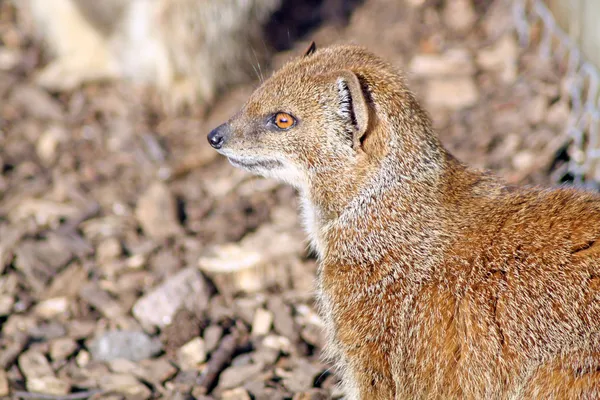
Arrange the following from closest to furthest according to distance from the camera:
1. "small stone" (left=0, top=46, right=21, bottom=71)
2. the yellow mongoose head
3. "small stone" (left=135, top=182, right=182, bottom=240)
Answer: the yellow mongoose head → "small stone" (left=135, top=182, right=182, bottom=240) → "small stone" (left=0, top=46, right=21, bottom=71)

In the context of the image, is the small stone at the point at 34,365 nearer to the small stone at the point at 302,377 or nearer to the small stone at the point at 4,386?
the small stone at the point at 4,386

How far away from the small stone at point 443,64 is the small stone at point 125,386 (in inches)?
124

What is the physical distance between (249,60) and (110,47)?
122 centimetres

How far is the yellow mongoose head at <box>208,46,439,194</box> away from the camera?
3.23 meters

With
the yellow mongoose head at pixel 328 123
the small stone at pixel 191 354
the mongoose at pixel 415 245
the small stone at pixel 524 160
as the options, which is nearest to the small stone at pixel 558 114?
the small stone at pixel 524 160

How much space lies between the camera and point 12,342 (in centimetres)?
396

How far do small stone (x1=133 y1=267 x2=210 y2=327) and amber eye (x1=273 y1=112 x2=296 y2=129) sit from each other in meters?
1.25

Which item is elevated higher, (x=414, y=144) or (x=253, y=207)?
(x=414, y=144)

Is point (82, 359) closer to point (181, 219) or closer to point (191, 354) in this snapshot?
point (191, 354)

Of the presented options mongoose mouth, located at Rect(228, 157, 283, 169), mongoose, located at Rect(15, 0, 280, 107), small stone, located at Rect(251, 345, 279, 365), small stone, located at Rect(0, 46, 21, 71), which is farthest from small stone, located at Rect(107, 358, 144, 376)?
small stone, located at Rect(0, 46, 21, 71)

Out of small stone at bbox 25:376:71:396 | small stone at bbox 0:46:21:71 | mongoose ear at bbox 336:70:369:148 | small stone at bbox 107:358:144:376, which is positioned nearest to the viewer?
mongoose ear at bbox 336:70:369:148

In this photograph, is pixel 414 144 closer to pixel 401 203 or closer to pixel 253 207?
pixel 401 203

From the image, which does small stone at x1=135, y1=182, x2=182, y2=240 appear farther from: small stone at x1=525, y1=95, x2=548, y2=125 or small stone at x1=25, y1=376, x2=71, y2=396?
small stone at x1=525, y1=95, x2=548, y2=125

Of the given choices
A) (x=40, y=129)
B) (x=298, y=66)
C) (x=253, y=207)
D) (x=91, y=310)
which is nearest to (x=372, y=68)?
(x=298, y=66)
